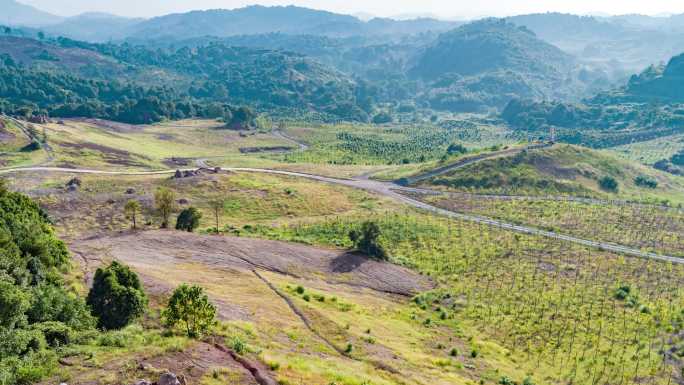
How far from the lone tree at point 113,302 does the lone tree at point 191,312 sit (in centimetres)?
618

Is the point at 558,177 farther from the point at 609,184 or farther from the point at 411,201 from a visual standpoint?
the point at 411,201

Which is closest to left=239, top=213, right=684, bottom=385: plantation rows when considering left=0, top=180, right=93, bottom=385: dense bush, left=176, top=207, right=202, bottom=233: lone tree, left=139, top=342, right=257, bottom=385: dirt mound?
left=176, top=207, right=202, bottom=233: lone tree

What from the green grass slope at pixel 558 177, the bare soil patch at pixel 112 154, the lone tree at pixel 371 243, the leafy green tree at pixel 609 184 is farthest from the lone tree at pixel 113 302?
the leafy green tree at pixel 609 184

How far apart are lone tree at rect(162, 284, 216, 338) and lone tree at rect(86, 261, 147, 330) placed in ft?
20.3

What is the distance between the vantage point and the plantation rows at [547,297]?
64875mm

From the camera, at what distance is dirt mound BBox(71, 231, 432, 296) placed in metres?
78.2

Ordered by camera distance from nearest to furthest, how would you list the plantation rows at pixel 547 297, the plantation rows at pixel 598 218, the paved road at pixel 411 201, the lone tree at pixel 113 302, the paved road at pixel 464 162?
the lone tree at pixel 113 302 → the plantation rows at pixel 547 297 → the paved road at pixel 411 201 → the plantation rows at pixel 598 218 → the paved road at pixel 464 162

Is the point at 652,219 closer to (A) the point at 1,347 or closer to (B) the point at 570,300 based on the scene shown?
(B) the point at 570,300

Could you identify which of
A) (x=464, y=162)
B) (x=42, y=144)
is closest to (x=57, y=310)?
(x=464, y=162)

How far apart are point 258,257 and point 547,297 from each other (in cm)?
4742

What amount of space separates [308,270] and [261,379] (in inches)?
1962

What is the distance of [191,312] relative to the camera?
4184 cm

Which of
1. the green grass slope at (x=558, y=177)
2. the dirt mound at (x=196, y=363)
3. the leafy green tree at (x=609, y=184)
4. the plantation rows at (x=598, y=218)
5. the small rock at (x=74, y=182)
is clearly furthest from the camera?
the leafy green tree at (x=609, y=184)

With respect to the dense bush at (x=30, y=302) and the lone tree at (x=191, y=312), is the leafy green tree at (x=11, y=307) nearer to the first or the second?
the dense bush at (x=30, y=302)
